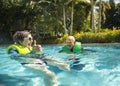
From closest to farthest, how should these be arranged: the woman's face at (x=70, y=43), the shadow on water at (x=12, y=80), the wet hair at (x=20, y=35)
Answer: the shadow on water at (x=12, y=80), the wet hair at (x=20, y=35), the woman's face at (x=70, y=43)

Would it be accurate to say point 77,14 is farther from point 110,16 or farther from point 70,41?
point 70,41

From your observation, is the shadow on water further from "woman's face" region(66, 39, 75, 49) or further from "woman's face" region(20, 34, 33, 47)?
"woman's face" region(66, 39, 75, 49)

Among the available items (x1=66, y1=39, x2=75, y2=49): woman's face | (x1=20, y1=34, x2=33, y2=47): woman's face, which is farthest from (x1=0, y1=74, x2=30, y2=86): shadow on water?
(x1=66, y1=39, x2=75, y2=49): woman's face

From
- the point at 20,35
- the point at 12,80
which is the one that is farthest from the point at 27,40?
the point at 12,80

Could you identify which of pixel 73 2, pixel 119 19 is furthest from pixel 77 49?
pixel 119 19

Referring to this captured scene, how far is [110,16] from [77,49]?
44526mm

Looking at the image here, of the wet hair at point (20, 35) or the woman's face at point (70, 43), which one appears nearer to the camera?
the wet hair at point (20, 35)

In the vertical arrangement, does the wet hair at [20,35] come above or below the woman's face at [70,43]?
above

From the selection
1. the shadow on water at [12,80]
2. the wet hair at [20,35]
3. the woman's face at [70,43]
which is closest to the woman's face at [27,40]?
the wet hair at [20,35]

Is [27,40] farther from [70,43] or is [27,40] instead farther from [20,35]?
[70,43]

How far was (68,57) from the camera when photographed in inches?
335

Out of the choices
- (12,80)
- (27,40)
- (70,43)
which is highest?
(27,40)

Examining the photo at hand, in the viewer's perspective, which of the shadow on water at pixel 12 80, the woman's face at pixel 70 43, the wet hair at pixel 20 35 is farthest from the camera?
the woman's face at pixel 70 43

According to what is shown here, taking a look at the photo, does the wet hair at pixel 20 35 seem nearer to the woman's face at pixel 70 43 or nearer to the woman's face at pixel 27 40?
the woman's face at pixel 27 40
